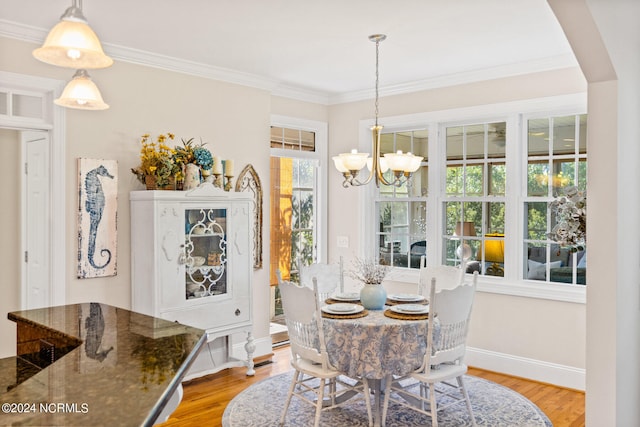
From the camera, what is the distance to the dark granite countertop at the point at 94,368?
1.25 metres

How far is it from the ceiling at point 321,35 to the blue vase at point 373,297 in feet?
5.81

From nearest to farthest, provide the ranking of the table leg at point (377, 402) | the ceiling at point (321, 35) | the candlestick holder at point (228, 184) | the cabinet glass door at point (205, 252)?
the ceiling at point (321, 35)
the table leg at point (377, 402)
the cabinet glass door at point (205, 252)
the candlestick holder at point (228, 184)

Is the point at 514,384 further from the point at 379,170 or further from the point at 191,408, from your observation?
the point at 191,408

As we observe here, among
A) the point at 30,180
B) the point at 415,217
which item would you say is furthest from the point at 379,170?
the point at 30,180

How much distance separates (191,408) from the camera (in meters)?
3.72

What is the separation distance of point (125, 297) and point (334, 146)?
111 inches

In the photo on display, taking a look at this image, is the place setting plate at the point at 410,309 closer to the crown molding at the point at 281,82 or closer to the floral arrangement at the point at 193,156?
the floral arrangement at the point at 193,156

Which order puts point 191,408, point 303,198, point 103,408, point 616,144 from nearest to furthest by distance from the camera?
point 103,408 < point 616,144 < point 191,408 < point 303,198

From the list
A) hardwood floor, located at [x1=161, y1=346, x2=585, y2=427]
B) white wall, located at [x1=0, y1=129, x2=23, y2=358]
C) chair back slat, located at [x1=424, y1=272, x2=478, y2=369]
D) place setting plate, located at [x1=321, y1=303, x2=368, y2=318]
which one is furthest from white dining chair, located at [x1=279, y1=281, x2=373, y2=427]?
white wall, located at [x1=0, y1=129, x2=23, y2=358]

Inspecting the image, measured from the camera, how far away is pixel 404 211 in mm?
5391

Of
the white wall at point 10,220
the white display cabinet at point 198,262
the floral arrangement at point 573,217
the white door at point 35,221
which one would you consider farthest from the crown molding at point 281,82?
the floral arrangement at point 573,217

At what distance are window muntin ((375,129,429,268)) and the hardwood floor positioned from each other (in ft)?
4.39

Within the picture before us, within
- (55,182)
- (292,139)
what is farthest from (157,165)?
(292,139)

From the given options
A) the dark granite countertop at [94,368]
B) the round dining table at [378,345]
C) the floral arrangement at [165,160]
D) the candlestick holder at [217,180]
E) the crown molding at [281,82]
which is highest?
the crown molding at [281,82]
